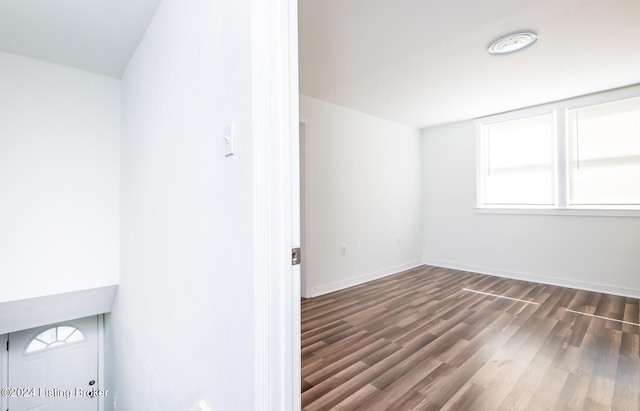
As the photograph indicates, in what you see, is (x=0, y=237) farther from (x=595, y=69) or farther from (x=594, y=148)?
(x=594, y=148)

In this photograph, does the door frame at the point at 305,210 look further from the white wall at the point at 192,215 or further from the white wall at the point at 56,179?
the white wall at the point at 56,179

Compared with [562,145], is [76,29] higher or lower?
higher

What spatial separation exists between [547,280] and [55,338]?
19.5ft

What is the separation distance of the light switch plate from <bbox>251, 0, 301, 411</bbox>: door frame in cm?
15

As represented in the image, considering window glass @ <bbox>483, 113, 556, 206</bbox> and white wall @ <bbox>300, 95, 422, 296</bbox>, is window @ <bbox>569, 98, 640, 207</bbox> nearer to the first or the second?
window glass @ <bbox>483, 113, 556, 206</bbox>

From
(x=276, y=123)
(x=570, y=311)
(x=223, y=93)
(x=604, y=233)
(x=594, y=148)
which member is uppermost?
(x=594, y=148)

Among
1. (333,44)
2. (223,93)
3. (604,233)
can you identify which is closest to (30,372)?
(223,93)

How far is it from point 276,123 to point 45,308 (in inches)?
120

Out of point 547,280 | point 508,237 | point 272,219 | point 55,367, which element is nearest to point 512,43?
point 272,219

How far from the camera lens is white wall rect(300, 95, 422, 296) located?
3.43 metres

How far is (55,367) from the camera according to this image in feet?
9.54

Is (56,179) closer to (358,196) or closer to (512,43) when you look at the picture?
(358,196)

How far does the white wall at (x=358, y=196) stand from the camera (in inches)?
135

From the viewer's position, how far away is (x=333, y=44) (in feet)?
7.36
